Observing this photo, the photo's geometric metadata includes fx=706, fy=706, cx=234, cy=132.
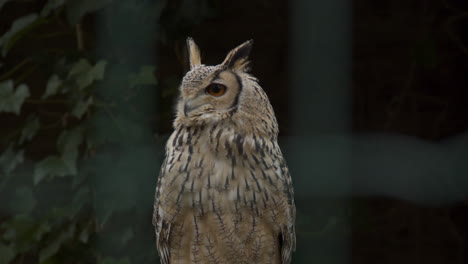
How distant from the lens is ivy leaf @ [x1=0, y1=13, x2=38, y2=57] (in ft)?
5.65

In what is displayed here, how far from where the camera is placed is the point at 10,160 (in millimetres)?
1921

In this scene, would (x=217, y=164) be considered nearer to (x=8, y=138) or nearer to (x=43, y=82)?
(x=8, y=138)

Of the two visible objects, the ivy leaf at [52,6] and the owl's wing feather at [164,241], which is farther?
the ivy leaf at [52,6]

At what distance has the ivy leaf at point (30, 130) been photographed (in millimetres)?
1896

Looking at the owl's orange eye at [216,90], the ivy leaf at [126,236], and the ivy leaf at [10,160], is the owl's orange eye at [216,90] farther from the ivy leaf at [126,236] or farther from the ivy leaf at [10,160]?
the ivy leaf at [10,160]

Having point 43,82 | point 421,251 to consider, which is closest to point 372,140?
point 43,82

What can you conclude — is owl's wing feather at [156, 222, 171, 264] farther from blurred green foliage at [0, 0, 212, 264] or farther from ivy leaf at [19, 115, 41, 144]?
ivy leaf at [19, 115, 41, 144]

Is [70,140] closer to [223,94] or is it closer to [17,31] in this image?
[17,31]

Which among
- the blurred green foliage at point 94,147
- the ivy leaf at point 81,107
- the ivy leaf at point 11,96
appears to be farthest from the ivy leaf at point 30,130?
the ivy leaf at point 81,107

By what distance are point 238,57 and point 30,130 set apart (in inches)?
31.0

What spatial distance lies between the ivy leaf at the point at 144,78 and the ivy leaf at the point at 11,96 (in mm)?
355

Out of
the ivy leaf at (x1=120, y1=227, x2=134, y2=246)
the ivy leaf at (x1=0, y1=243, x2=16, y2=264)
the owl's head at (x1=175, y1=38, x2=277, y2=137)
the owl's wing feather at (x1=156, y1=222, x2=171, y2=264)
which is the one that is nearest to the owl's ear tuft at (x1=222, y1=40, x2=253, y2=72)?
the owl's head at (x1=175, y1=38, x2=277, y2=137)

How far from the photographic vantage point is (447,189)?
45.6 inches

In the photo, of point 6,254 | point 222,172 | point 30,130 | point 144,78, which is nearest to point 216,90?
point 222,172
